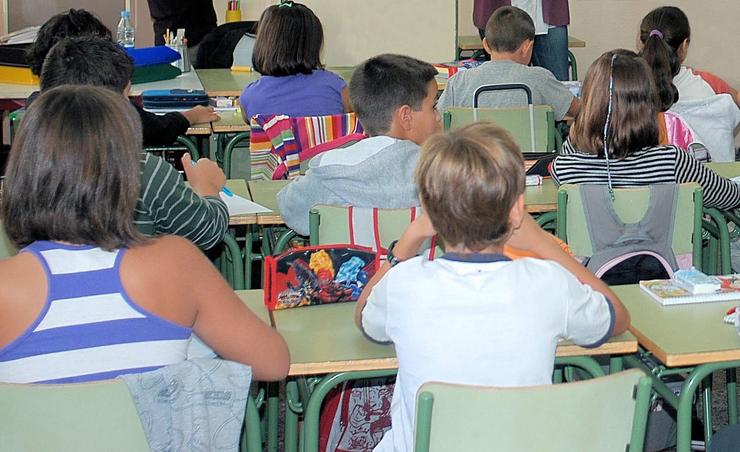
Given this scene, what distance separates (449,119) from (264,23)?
887 millimetres

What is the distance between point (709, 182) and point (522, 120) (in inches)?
50.9

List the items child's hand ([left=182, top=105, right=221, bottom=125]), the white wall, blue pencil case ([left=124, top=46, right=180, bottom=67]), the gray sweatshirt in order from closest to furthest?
the gray sweatshirt
child's hand ([left=182, top=105, right=221, bottom=125])
blue pencil case ([left=124, top=46, right=180, bottom=67])
the white wall

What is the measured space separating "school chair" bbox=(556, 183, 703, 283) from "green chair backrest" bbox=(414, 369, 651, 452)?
121 centimetres

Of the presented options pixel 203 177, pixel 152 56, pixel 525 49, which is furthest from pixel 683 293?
pixel 152 56

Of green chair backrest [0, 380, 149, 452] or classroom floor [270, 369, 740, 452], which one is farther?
classroom floor [270, 369, 740, 452]

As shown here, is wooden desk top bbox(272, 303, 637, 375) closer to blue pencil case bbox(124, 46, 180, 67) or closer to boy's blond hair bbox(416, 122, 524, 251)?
boy's blond hair bbox(416, 122, 524, 251)

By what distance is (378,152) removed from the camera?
302 cm

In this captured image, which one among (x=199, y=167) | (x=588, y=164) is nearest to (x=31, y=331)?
(x=199, y=167)

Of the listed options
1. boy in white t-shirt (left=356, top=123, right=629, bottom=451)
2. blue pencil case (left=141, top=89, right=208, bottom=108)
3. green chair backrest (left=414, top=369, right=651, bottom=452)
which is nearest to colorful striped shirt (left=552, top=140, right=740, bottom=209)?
boy in white t-shirt (left=356, top=123, right=629, bottom=451)

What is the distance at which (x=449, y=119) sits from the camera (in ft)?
15.3

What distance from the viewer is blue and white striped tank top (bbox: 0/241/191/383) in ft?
6.28

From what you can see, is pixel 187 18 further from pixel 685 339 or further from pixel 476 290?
pixel 476 290

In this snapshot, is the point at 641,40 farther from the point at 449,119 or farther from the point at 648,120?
the point at 648,120

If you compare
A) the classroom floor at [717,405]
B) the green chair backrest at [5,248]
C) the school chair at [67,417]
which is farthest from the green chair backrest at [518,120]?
the school chair at [67,417]
